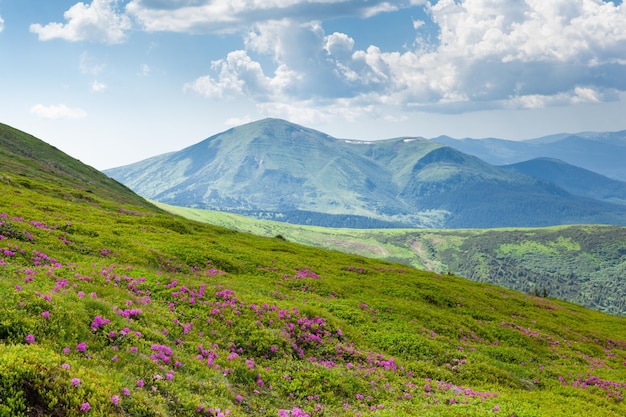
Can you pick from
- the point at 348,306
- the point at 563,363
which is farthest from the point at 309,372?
the point at 563,363

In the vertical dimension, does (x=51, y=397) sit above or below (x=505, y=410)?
above

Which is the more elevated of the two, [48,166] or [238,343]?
[48,166]

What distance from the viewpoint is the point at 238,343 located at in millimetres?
23125

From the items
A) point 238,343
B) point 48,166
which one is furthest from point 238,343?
point 48,166

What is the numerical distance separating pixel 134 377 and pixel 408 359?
22.3 m

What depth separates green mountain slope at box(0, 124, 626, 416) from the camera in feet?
46.4

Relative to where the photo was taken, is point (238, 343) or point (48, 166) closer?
point (238, 343)

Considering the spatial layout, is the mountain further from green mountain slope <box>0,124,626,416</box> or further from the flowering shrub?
the flowering shrub

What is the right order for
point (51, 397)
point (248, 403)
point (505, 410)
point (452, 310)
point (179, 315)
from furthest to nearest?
point (452, 310) < point (179, 315) < point (505, 410) < point (248, 403) < point (51, 397)

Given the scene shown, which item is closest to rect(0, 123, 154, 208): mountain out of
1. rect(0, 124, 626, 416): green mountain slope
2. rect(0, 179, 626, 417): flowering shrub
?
rect(0, 124, 626, 416): green mountain slope

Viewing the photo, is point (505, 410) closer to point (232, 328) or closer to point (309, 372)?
point (309, 372)

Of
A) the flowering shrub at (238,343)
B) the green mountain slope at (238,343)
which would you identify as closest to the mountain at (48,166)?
the green mountain slope at (238,343)

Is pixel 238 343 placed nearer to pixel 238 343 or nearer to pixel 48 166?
pixel 238 343

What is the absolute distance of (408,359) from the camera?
3042 cm
